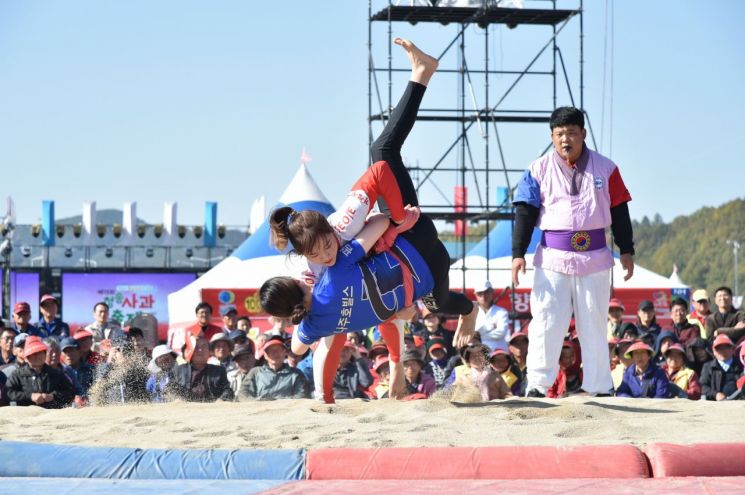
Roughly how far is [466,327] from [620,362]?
254 centimetres

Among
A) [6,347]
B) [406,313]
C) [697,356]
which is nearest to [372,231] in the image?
[406,313]

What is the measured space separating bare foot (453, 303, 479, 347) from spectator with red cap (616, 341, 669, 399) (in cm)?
150

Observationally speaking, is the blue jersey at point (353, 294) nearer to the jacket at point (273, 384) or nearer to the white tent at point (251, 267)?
the jacket at point (273, 384)

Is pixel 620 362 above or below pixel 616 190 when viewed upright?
below

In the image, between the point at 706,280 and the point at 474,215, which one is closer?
the point at 474,215

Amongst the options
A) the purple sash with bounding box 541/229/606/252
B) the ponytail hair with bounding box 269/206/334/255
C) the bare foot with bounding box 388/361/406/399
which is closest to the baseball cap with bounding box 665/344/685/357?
the purple sash with bounding box 541/229/606/252

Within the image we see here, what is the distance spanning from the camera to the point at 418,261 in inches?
240

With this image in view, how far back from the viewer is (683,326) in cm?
994

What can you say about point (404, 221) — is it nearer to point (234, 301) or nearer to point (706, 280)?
point (234, 301)

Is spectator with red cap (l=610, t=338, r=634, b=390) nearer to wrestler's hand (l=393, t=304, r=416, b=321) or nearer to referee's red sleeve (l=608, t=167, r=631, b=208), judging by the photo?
referee's red sleeve (l=608, t=167, r=631, b=208)

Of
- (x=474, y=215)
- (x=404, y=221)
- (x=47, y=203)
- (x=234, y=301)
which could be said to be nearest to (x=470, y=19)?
(x=474, y=215)

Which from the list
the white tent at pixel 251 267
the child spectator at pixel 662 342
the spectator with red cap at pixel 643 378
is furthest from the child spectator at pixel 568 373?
the white tent at pixel 251 267

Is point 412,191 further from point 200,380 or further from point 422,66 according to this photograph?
point 200,380

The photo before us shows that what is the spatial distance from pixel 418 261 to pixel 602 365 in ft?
5.28
